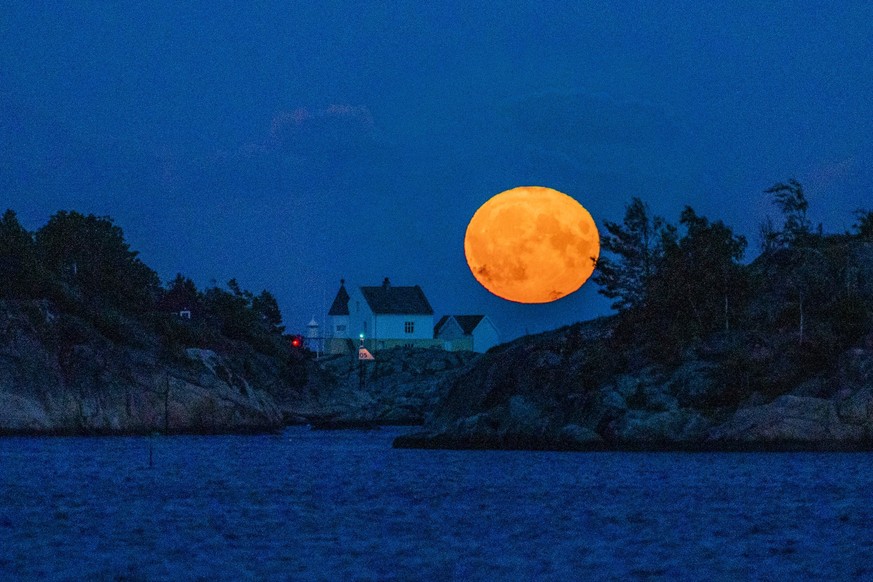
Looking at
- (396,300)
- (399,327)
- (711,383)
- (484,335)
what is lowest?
(711,383)

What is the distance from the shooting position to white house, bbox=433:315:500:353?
182375mm

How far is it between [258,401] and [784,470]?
186ft

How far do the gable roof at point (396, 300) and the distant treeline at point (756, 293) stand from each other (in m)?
80.7

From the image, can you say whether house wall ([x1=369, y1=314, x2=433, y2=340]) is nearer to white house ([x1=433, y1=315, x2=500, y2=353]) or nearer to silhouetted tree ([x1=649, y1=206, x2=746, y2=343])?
white house ([x1=433, y1=315, x2=500, y2=353])

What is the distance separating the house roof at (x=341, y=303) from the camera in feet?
612

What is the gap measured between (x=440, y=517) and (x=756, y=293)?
44.4m

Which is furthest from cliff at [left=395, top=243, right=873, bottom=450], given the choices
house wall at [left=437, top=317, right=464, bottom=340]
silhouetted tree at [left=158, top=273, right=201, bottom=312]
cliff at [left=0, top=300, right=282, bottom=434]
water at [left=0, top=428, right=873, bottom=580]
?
house wall at [left=437, top=317, right=464, bottom=340]

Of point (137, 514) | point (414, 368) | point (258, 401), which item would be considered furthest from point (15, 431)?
point (414, 368)

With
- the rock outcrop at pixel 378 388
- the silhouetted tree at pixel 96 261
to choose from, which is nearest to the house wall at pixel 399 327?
the rock outcrop at pixel 378 388

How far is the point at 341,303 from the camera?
7392 inches

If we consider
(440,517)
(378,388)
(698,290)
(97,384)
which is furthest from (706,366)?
(378,388)

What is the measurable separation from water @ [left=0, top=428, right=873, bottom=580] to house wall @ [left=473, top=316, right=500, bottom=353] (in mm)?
111365

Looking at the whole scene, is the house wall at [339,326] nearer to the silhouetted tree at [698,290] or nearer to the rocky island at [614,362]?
the rocky island at [614,362]

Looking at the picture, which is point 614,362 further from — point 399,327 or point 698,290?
point 399,327
